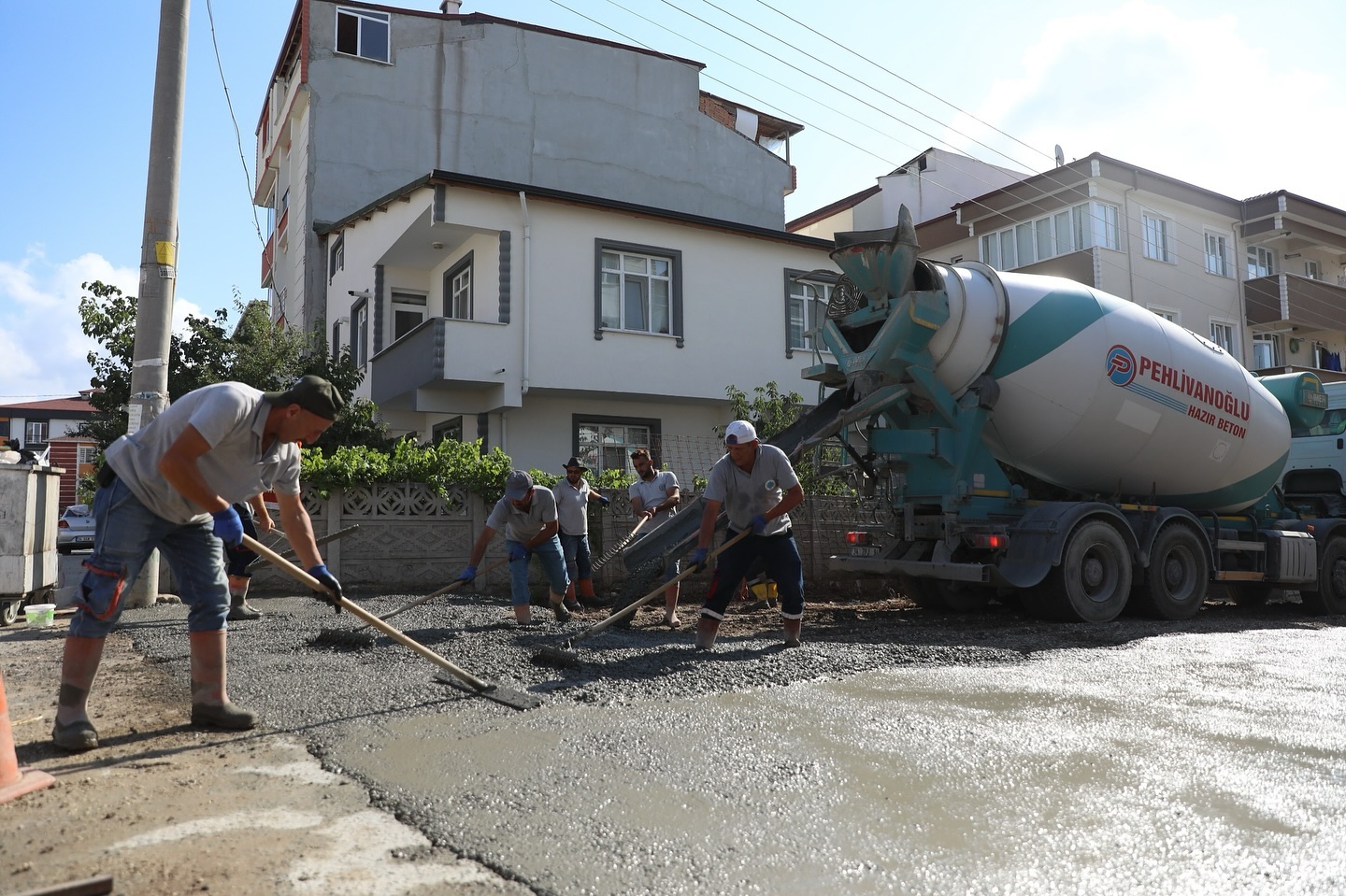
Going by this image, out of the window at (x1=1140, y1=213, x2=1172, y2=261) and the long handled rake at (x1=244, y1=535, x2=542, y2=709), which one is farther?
the window at (x1=1140, y1=213, x2=1172, y2=261)

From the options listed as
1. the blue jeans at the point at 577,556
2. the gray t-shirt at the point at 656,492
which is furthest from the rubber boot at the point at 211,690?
the gray t-shirt at the point at 656,492

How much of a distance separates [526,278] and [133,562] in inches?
526

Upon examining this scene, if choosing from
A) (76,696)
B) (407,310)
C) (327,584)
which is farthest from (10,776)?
(407,310)

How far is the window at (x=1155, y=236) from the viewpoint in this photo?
2597cm

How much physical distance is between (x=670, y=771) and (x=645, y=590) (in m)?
4.71

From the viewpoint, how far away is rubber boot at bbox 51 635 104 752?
3977mm

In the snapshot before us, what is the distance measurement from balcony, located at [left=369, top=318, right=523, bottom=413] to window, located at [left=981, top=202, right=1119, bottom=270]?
1523cm

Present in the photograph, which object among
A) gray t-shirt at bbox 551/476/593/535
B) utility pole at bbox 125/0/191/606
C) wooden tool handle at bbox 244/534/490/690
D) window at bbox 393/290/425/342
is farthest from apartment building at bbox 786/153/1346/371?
wooden tool handle at bbox 244/534/490/690

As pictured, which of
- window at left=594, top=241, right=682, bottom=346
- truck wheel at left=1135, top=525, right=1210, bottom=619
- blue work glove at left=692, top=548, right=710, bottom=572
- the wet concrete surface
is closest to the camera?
the wet concrete surface

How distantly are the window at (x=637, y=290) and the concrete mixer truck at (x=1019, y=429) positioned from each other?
870 cm

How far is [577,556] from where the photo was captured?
10.4 m

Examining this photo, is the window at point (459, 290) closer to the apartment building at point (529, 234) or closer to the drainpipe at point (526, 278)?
the apartment building at point (529, 234)

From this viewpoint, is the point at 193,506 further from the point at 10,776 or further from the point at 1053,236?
the point at 1053,236

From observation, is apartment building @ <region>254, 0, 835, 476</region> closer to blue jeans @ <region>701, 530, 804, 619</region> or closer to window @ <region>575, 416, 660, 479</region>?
window @ <region>575, 416, 660, 479</region>
